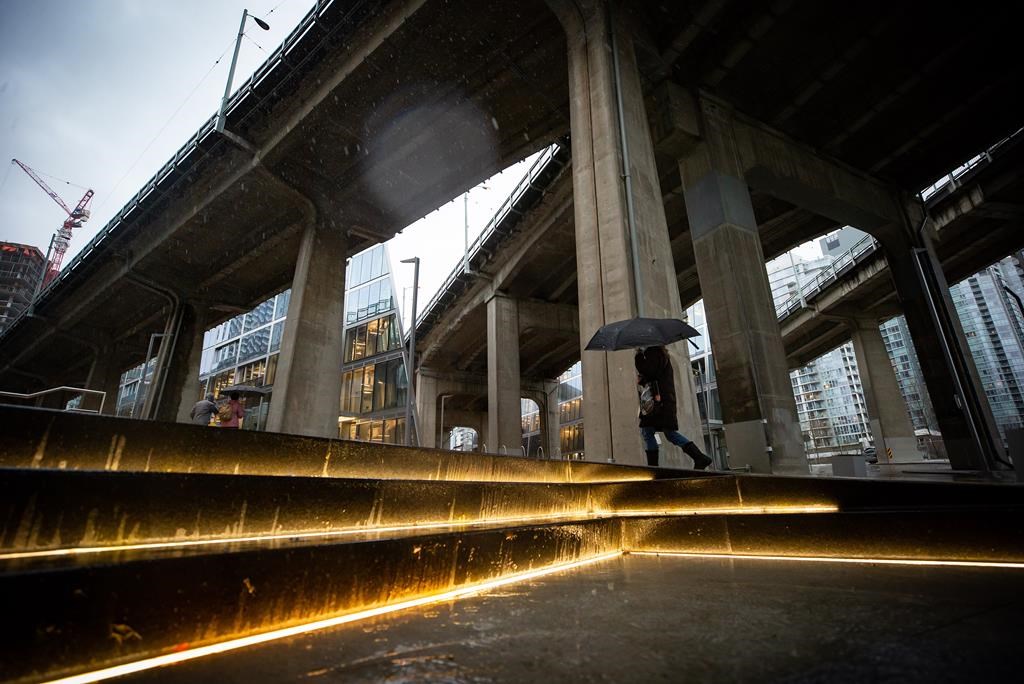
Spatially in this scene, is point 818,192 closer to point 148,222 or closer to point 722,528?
point 722,528

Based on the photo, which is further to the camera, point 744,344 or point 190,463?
point 744,344

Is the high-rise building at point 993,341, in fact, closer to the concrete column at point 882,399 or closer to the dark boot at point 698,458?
the concrete column at point 882,399

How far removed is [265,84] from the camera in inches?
552

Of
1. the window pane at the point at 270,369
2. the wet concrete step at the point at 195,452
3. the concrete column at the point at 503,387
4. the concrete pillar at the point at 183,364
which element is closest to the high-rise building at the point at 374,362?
the window pane at the point at 270,369

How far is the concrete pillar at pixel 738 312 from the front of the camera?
34.1 feet

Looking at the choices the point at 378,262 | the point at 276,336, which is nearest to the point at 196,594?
the point at 378,262

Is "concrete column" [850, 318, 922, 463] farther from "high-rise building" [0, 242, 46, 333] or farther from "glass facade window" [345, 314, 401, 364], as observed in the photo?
"high-rise building" [0, 242, 46, 333]

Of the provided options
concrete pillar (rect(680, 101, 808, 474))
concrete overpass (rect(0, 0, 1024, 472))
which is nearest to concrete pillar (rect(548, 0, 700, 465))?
concrete overpass (rect(0, 0, 1024, 472))

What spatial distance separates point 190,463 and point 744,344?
11.2 m

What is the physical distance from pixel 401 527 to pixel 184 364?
28.5 metres

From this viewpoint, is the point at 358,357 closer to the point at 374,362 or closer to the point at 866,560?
the point at 374,362

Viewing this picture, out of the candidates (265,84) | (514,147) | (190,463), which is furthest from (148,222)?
(190,463)

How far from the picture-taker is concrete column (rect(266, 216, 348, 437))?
1530 cm

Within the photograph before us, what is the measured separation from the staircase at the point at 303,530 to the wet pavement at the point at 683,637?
218mm
